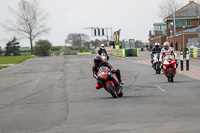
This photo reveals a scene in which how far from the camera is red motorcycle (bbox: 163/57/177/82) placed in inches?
594

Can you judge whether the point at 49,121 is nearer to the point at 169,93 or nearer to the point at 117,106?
the point at 117,106

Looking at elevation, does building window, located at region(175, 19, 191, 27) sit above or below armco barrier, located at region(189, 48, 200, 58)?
above

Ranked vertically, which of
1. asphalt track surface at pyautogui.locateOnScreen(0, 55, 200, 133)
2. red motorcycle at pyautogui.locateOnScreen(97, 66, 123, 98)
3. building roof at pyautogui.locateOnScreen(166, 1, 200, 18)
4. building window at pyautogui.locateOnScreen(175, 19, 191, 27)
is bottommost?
asphalt track surface at pyautogui.locateOnScreen(0, 55, 200, 133)

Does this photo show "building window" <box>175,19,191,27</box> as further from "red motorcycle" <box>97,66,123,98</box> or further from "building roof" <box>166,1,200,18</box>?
"red motorcycle" <box>97,66,123,98</box>

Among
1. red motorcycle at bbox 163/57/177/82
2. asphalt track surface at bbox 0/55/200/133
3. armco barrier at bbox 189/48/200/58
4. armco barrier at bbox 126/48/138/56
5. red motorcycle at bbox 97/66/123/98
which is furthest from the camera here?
armco barrier at bbox 126/48/138/56

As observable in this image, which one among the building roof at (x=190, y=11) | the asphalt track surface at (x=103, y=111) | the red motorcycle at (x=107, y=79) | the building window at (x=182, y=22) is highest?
the building roof at (x=190, y=11)

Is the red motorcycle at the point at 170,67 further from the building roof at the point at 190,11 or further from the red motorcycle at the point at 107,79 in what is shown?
the building roof at the point at 190,11

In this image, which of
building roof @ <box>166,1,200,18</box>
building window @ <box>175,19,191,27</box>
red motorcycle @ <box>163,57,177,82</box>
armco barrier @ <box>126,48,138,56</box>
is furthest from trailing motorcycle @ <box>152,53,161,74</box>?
building roof @ <box>166,1,200,18</box>

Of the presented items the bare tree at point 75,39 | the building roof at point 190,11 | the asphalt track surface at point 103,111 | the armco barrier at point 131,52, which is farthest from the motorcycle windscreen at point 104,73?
the bare tree at point 75,39

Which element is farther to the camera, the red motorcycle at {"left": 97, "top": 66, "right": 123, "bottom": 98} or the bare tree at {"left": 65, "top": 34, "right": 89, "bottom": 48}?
the bare tree at {"left": 65, "top": 34, "right": 89, "bottom": 48}

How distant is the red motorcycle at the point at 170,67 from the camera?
15.1 m

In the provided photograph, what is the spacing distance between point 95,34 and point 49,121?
75.8 m

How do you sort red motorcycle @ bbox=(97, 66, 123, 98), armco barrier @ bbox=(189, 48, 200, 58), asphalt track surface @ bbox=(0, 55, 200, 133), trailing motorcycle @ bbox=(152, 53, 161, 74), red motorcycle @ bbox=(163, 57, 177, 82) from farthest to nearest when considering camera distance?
armco barrier @ bbox=(189, 48, 200, 58) < trailing motorcycle @ bbox=(152, 53, 161, 74) < red motorcycle @ bbox=(163, 57, 177, 82) < red motorcycle @ bbox=(97, 66, 123, 98) < asphalt track surface @ bbox=(0, 55, 200, 133)

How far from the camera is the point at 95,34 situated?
8319 centimetres
